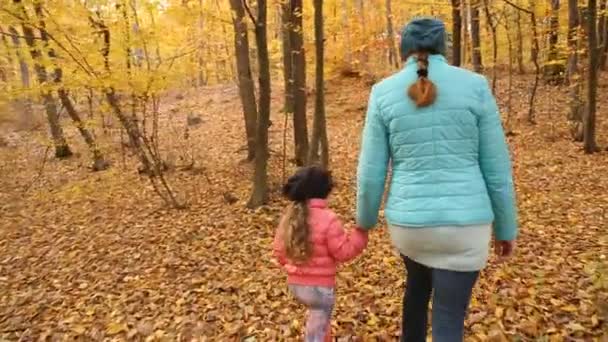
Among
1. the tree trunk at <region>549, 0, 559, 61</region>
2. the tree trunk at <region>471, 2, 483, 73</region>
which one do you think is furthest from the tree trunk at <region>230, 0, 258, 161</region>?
the tree trunk at <region>549, 0, 559, 61</region>

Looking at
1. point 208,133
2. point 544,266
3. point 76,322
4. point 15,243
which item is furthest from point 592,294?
point 208,133

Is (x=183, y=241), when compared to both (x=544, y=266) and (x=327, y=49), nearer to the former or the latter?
(x=544, y=266)

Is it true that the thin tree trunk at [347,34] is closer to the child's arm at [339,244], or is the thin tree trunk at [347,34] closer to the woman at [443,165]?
the child's arm at [339,244]

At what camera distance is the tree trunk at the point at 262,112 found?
6.66 meters

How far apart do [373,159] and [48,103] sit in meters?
13.0

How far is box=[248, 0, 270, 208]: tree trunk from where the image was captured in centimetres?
666

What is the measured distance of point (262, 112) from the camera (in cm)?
712

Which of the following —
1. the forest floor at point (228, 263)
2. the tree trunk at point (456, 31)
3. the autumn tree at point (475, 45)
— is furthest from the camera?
the autumn tree at point (475, 45)

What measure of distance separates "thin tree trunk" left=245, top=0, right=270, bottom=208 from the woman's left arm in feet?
15.8

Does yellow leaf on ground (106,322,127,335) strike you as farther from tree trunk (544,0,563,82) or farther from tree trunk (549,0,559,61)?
tree trunk (544,0,563,82)

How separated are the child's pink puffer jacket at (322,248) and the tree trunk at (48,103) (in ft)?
21.1

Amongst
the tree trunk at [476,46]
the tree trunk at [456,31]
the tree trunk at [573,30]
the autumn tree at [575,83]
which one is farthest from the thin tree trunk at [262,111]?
the tree trunk at [573,30]

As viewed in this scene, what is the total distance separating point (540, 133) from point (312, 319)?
36.1ft

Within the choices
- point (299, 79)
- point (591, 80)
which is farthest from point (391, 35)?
point (299, 79)
